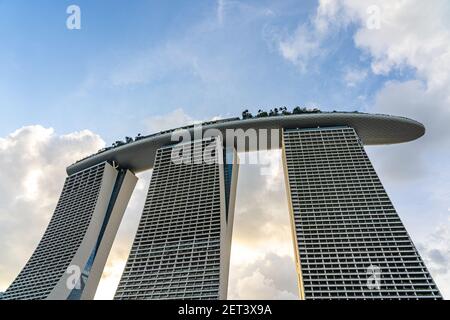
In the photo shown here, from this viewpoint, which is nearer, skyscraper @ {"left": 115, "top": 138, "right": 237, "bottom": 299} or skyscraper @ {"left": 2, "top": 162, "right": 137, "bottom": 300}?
skyscraper @ {"left": 115, "top": 138, "right": 237, "bottom": 299}

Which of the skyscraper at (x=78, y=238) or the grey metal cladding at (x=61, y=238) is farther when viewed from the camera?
the grey metal cladding at (x=61, y=238)

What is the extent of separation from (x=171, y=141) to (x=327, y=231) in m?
34.6

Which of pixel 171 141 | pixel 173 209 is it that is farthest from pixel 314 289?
pixel 171 141

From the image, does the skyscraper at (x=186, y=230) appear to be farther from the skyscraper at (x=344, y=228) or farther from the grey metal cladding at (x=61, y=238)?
the grey metal cladding at (x=61, y=238)

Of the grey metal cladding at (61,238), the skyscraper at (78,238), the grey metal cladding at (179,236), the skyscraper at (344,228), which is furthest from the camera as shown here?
the grey metal cladding at (61,238)

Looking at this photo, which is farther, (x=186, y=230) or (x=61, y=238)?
(x=61, y=238)

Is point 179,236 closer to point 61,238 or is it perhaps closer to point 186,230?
point 186,230

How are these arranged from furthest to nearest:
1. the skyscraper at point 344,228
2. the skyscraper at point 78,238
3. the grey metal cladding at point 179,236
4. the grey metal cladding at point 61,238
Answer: the grey metal cladding at point 61,238
the skyscraper at point 78,238
the grey metal cladding at point 179,236
the skyscraper at point 344,228

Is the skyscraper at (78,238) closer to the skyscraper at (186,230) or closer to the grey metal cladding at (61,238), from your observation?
the grey metal cladding at (61,238)

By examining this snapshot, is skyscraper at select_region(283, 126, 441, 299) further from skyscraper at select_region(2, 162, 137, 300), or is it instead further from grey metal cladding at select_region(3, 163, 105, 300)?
grey metal cladding at select_region(3, 163, 105, 300)

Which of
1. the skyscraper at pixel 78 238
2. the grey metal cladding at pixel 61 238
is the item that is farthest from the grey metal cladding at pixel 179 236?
the grey metal cladding at pixel 61 238

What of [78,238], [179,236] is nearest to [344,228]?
[179,236]

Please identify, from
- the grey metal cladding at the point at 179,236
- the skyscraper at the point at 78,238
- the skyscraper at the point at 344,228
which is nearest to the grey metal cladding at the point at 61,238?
the skyscraper at the point at 78,238

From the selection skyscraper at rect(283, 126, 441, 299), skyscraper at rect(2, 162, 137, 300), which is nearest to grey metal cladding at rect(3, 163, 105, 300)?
skyscraper at rect(2, 162, 137, 300)
